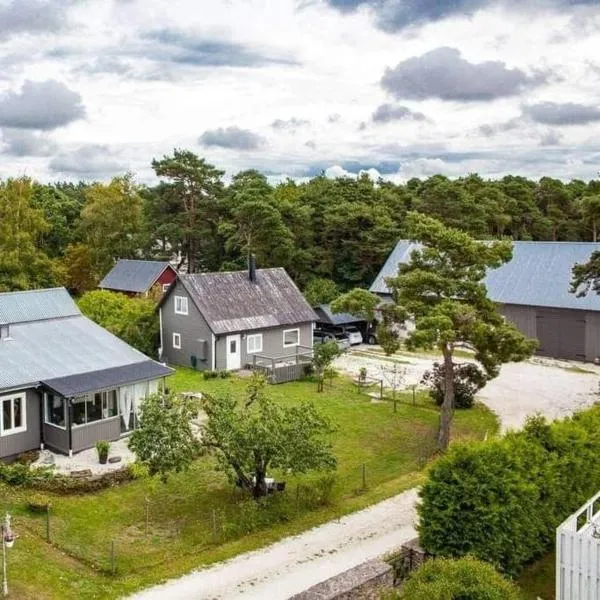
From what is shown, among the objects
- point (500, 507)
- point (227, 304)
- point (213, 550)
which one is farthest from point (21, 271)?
point (500, 507)

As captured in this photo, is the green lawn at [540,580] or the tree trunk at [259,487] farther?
the tree trunk at [259,487]

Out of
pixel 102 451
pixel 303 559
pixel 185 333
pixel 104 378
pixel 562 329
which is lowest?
pixel 303 559

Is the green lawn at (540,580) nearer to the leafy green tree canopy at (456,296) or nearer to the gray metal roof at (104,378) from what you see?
the leafy green tree canopy at (456,296)

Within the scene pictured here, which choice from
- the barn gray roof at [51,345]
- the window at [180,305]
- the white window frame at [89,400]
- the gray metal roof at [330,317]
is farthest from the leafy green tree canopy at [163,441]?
the gray metal roof at [330,317]

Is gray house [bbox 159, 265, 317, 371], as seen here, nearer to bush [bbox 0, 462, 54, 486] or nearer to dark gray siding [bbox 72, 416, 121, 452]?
dark gray siding [bbox 72, 416, 121, 452]

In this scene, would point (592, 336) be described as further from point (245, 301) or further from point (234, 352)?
point (234, 352)

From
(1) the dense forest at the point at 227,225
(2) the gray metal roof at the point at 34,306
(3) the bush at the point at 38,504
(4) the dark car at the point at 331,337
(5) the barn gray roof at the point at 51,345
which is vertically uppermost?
(1) the dense forest at the point at 227,225

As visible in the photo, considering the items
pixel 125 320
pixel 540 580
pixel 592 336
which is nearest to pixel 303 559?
pixel 540 580
